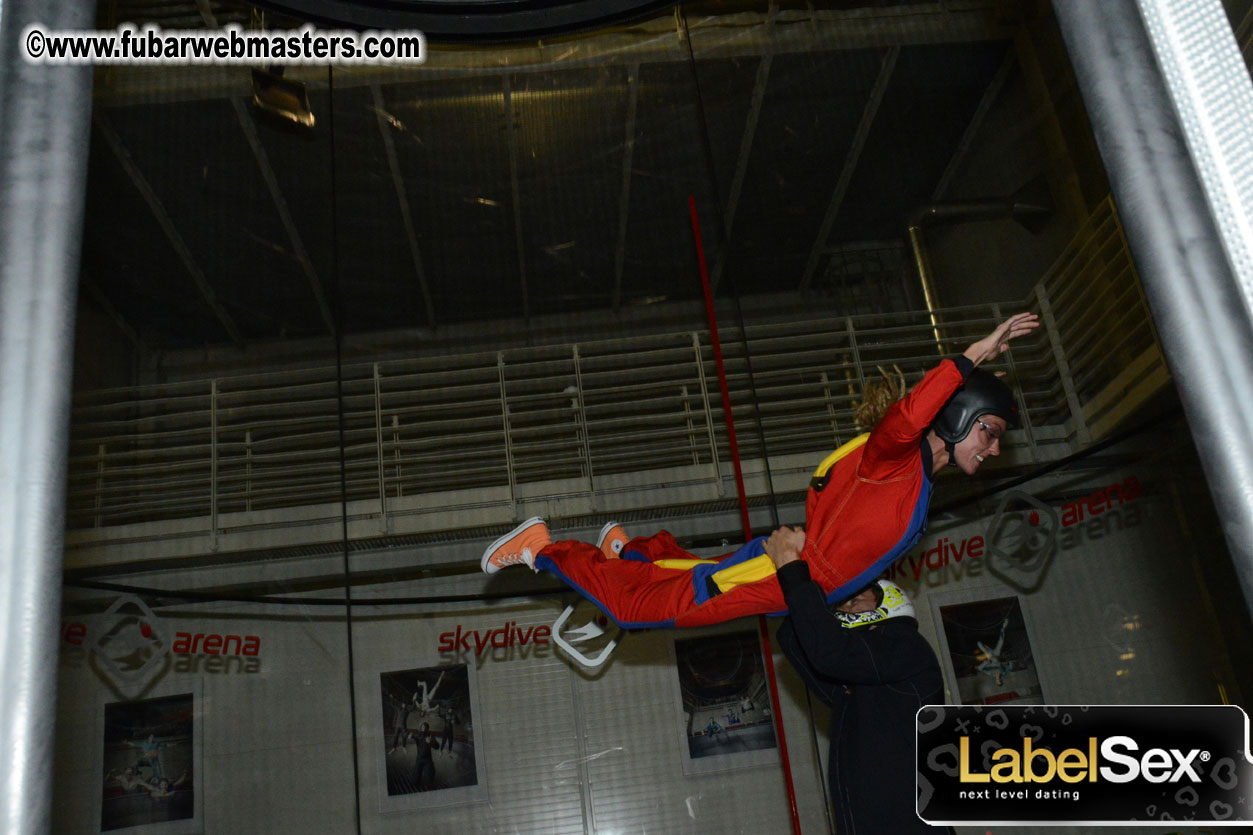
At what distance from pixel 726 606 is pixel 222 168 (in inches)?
81.9

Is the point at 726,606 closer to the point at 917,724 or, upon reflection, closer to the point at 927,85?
the point at 917,724

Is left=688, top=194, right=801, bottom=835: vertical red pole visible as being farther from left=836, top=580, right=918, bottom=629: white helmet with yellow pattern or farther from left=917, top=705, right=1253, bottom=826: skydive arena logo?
left=917, top=705, right=1253, bottom=826: skydive arena logo

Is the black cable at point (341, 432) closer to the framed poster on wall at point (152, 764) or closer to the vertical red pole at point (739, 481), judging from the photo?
the framed poster on wall at point (152, 764)

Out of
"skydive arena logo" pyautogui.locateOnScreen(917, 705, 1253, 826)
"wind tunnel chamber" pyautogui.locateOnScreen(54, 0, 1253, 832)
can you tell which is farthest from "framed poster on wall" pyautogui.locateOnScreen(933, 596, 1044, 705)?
"skydive arena logo" pyautogui.locateOnScreen(917, 705, 1253, 826)

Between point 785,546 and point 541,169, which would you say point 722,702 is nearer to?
point 785,546

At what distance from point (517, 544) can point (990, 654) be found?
1.45 m

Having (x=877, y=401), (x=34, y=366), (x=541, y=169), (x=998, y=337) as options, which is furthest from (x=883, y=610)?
(x=541, y=169)

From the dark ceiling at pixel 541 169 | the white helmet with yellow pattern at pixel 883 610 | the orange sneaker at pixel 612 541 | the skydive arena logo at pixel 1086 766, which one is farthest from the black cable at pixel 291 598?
the skydive arena logo at pixel 1086 766

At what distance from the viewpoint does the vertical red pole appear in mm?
2457

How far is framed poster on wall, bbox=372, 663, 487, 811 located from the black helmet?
1542 mm

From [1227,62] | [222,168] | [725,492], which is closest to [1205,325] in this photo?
[1227,62]

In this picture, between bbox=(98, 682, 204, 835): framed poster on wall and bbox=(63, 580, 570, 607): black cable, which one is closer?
bbox=(98, 682, 204, 835): framed poster on wall

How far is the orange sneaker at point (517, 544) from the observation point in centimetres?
221

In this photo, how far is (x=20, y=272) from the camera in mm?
665
